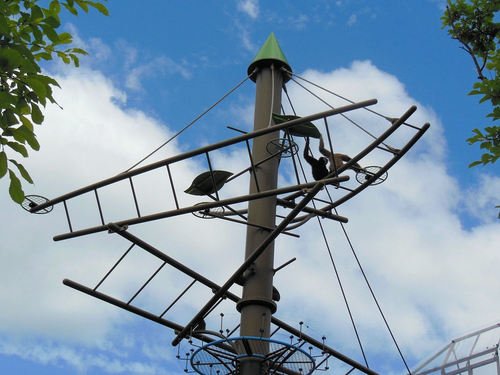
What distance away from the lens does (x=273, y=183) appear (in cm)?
1352

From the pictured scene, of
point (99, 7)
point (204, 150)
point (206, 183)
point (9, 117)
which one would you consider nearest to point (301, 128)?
point (204, 150)

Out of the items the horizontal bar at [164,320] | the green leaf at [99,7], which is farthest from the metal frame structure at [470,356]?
the green leaf at [99,7]

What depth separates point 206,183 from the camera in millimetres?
12836

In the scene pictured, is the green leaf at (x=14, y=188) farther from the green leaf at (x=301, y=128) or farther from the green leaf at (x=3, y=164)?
the green leaf at (x=301, y=128)

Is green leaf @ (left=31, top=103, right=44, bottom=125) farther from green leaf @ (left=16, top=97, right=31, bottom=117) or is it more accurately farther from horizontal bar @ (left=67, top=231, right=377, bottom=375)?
horizontal bar @ (left=67, top=231, right=377, bottom=375)

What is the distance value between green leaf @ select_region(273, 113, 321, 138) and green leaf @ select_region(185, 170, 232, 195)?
5.27 ft

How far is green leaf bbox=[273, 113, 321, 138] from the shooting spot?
1183 centimetres

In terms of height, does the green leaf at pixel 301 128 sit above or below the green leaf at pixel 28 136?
above

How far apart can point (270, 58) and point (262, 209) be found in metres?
3.86

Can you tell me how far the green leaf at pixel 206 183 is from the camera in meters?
12.8

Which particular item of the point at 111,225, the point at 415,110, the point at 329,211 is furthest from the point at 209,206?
the point at 415,110

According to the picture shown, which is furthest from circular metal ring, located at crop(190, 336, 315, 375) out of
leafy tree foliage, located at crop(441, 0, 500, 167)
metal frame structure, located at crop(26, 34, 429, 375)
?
leafy tree foliage, located at crop(441, 0, 500, 167)

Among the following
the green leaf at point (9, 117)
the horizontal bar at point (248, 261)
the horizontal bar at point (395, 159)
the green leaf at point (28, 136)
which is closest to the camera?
the green leaf at point (28, 136)

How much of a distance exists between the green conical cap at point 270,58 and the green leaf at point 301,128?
337cm
